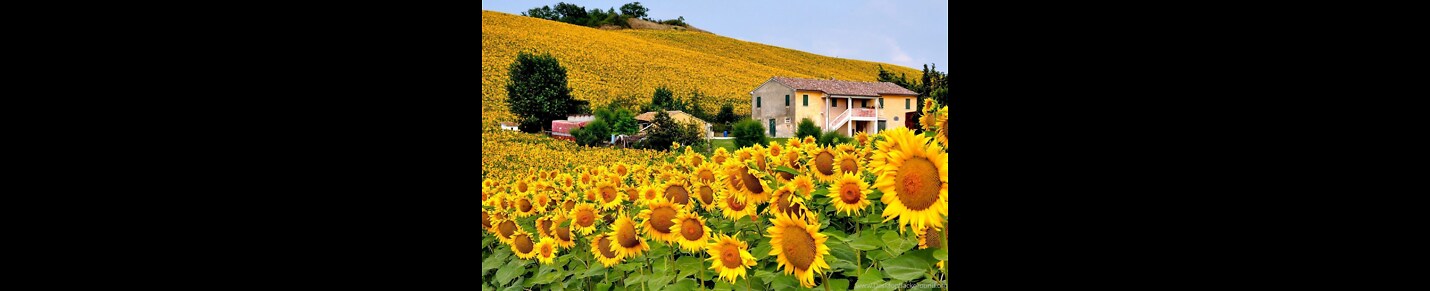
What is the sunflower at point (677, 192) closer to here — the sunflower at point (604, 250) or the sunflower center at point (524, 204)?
the sunflower at point (604, 250)

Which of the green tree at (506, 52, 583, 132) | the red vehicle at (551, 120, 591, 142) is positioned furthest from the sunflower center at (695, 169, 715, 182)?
the red vehicle at (551, 120, 591, 142)

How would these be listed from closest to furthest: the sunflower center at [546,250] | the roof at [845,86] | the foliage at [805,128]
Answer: the sunflower center at [546,250] < the foliage at [805,128] < the roof at [845,86]

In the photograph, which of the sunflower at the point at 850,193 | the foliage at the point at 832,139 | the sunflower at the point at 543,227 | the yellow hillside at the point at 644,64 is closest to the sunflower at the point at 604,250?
the sunflower at the point at 543,227

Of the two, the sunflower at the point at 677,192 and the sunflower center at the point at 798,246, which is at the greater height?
the sunflower at the point at 677,192

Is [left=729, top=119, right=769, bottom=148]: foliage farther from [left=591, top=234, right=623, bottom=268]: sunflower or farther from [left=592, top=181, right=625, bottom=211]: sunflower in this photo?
[left=591, top=234, right=623, bottom=268]: sunflower

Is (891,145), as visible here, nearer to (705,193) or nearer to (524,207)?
(705,193)

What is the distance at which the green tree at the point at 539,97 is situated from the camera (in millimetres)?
4520

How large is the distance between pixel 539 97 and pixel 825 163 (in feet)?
11.1

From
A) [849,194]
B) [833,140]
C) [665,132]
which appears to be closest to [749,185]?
[849,194]

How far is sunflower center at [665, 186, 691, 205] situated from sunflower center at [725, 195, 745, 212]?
230 mm

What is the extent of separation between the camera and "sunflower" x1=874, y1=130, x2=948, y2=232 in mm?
884
